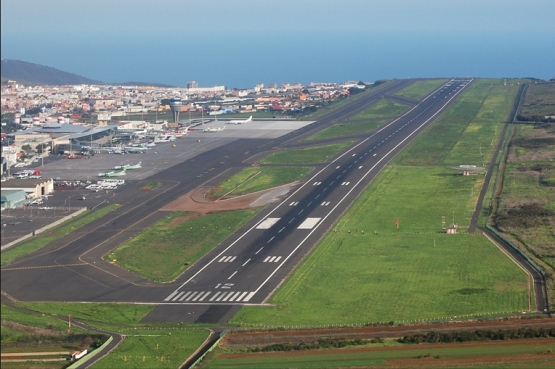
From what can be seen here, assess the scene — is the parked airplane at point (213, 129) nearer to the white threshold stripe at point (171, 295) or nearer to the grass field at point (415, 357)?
the white threshold stripe at point (171, 295)

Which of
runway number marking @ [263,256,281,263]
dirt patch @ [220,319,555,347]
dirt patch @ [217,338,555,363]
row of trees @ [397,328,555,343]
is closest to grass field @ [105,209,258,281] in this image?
runway number marking @ [263,256,281,263]

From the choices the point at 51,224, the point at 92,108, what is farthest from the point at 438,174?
the point at 92,108

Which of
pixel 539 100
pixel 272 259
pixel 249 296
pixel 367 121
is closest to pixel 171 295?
pixel 249 296

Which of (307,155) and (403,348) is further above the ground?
(307,155)

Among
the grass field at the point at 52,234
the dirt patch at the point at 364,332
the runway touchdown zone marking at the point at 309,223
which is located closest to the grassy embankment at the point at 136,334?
the dirt patch at the point at 364,332

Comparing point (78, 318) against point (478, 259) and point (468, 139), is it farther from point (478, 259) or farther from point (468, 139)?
point (468, 139)

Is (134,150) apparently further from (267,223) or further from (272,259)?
(272,259)
